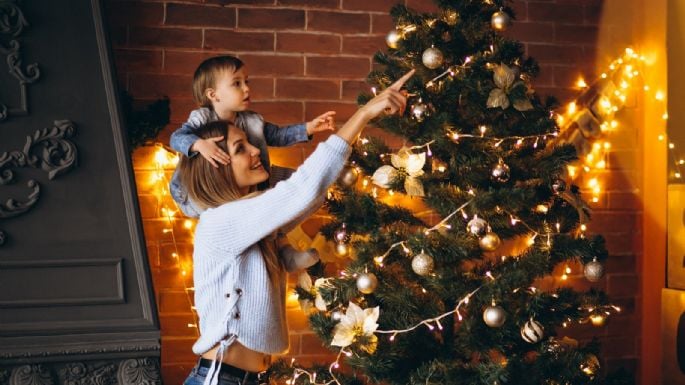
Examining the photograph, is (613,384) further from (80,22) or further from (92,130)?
(80,22)

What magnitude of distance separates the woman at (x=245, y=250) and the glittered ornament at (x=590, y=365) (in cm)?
90

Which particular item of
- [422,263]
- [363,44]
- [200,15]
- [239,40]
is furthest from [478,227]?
[200,15]

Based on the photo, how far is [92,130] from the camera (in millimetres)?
2645

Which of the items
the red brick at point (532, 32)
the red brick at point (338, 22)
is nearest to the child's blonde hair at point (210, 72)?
the red brick at point (338, 22)

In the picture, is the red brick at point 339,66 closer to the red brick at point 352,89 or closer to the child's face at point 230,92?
the red brick at point 352,89

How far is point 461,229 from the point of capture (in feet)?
7.49

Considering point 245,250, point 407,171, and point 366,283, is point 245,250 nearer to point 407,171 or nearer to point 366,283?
point 366,283

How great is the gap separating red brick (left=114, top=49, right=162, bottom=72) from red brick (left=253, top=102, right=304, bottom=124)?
42 cm

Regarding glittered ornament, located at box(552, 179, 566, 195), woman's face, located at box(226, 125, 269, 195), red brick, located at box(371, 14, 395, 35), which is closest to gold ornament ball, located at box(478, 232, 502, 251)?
glittered ornament, located at box(552, 179, 566, 195)

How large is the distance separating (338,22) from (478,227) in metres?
1.37

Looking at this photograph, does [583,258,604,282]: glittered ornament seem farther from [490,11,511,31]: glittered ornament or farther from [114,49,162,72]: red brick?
[114,49,162,72]: red brick

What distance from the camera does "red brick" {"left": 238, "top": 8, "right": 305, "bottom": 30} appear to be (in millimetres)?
3150

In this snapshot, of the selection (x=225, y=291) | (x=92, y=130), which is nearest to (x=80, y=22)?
(x=92, y=130)

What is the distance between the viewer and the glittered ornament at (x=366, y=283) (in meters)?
2.24
